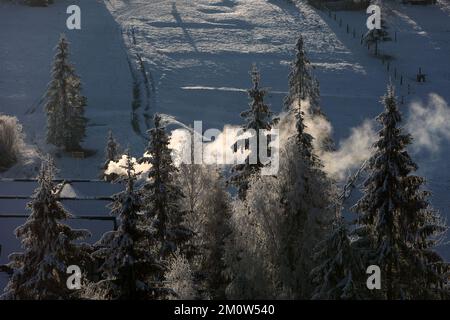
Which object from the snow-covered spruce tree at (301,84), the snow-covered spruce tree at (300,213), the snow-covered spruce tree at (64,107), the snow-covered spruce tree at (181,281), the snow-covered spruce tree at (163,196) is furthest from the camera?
the snow-covered spruce tree at (64,107)

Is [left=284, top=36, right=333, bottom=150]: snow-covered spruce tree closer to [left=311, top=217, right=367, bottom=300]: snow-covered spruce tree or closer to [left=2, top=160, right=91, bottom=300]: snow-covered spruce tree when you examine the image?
[left=311, top=217, right=367, bottom=300]: snow-covered spruce tree

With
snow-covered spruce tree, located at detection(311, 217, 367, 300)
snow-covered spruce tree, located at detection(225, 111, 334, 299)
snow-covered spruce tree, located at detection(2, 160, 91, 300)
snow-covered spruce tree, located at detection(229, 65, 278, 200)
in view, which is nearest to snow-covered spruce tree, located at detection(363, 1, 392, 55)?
snow-covered spruce tree, located at detection(229, 65, 278, 200)

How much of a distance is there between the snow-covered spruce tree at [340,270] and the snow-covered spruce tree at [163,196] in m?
8.91

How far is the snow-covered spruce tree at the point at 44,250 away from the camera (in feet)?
72.5

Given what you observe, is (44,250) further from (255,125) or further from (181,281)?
(255,125)

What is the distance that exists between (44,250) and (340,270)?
10.5 metres

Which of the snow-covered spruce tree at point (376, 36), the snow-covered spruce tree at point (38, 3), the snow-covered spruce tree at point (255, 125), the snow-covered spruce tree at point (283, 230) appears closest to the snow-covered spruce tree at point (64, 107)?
the snow-covered spruce tree at point (255, 125)

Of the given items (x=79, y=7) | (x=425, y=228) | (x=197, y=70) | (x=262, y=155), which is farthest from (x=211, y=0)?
(x=425, y=228)

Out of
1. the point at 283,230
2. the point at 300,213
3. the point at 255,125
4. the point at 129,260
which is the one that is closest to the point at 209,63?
the point at 255,125

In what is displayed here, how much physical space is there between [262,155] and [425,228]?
1111 centimetres

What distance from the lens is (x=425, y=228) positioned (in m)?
26.8

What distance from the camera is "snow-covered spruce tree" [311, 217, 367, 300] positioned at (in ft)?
79.2

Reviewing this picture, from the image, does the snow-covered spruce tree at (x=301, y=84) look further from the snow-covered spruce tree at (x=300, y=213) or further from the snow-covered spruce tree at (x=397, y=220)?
the snow-covered spruce tree at (x=397, y=220)

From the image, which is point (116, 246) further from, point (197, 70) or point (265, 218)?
point (197, 70)
